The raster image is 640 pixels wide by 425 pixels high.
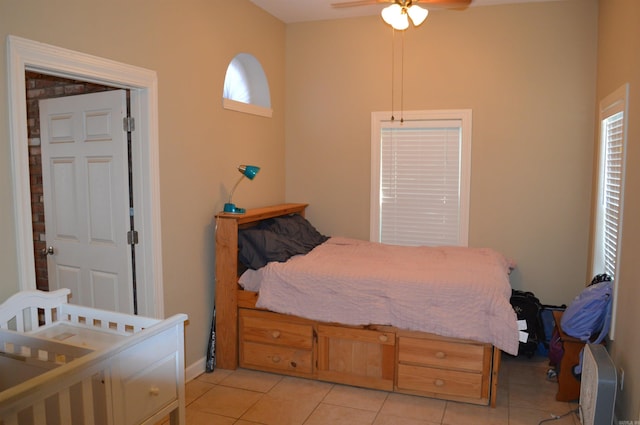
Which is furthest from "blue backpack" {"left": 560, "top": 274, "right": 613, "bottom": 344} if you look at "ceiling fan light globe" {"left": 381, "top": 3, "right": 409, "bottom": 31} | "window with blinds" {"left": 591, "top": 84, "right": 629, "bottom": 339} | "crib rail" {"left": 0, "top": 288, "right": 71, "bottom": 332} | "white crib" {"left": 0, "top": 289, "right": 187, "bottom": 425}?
"crib rail" {"left": 0, "top": 288, "right": 71, "bottom": 332}

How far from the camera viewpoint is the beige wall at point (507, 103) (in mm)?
3996

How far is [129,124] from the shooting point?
2.95 m

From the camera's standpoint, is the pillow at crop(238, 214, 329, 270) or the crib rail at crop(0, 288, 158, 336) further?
the pillow at crop(238, 214, 329, 270)

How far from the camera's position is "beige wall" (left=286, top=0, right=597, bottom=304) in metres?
4.00

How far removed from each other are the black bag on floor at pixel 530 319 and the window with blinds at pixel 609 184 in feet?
1.74

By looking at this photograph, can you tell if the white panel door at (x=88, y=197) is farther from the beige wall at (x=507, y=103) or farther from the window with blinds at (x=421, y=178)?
the window with blinds at (x=421, y=178)

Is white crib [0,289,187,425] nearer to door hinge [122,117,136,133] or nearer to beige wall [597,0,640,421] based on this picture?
door hinge [122,117,136,133]

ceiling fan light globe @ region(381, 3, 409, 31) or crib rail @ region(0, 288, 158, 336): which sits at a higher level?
ceiling fan light globe @ region(381, 3, 409, 31)

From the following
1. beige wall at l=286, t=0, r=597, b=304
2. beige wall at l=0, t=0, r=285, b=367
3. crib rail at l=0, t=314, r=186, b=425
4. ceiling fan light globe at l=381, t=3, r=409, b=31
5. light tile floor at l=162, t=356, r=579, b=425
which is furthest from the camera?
beige wall at l=286, t=0, r=597, b=304

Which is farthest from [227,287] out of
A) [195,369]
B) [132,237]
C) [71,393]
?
[71,393]

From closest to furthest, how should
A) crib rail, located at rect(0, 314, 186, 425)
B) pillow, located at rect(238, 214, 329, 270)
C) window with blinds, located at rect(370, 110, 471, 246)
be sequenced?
crib rail, located at rect(0, 314, 186, 425) → pillow, located at rect(238, 214, 329, 270) → window with blinds, located at rect(370, 110, 471, 246)

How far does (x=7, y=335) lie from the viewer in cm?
193

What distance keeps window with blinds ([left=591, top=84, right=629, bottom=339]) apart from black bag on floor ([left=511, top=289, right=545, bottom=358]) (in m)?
0.53

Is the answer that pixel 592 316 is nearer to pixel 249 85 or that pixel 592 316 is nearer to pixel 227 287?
pixel 227 287
